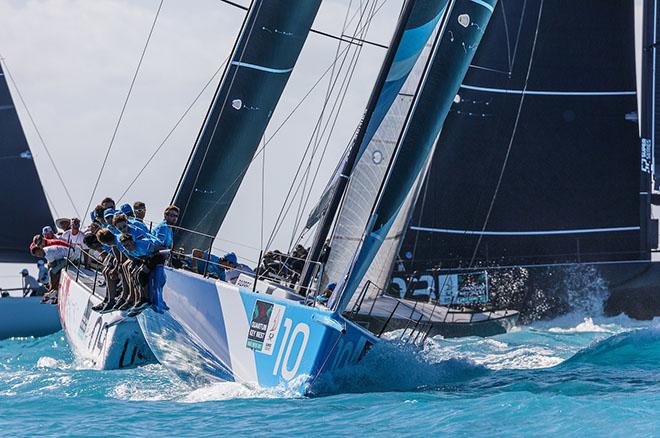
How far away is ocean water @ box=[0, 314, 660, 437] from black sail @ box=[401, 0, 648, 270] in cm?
513

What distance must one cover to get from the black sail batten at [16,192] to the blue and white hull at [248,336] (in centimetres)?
890

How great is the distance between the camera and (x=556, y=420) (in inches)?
251

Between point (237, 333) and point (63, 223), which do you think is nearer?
point (237, 333)

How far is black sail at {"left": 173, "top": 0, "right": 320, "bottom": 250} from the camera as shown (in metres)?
11.1

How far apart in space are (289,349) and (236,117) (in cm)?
430

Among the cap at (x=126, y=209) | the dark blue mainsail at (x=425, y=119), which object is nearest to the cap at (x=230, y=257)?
the cap at (x=126, y=209)

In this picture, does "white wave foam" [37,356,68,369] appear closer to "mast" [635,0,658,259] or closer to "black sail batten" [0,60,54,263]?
"black sail batten" [0,60,54,263]

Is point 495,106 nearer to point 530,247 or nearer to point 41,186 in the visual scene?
point 530,247

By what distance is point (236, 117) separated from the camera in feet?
36.9

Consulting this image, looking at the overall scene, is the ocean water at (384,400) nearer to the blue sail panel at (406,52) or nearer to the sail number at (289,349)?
the sail number at (289,349)

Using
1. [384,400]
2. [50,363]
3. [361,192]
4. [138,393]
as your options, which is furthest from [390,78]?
[50,363]

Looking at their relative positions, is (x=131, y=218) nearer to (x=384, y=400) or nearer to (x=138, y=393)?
(x=138, y=393)

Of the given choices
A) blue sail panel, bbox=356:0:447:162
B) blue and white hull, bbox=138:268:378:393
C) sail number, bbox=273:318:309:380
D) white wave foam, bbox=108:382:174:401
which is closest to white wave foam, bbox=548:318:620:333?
blue sail panel, bbox=356:0:447:162

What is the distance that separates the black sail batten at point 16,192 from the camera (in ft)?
56.4
